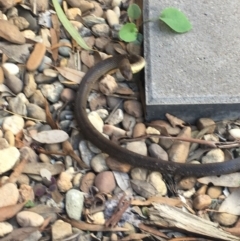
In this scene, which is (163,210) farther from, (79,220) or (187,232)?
(79,220)

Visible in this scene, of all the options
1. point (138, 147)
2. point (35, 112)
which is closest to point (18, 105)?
point (35, 112)

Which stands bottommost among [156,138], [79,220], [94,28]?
[79,220]

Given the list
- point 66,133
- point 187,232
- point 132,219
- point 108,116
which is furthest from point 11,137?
point 187,232

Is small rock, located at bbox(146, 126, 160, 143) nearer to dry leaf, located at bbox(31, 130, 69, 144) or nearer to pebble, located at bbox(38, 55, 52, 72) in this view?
dry leaf, located at bbox(31, 130, 69, 144)

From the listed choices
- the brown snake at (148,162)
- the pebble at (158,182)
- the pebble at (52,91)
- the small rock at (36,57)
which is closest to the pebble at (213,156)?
the brown snake at (148,162)

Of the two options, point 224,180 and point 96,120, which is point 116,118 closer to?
point 96,120

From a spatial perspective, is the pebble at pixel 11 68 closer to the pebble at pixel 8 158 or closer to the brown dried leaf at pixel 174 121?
the pebble at pixel 8 158

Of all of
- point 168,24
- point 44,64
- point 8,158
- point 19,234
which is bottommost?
point 19,234
